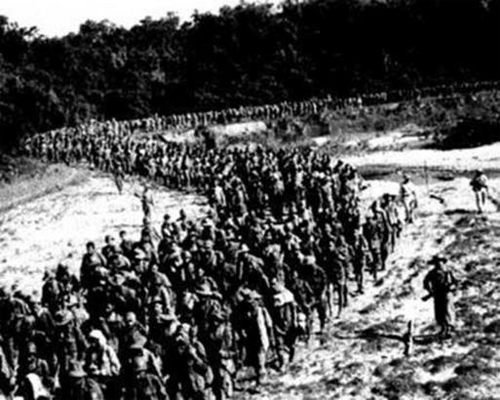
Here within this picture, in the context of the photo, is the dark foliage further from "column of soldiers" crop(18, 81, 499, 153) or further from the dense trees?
the dense trees

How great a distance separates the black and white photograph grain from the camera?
13305 mm

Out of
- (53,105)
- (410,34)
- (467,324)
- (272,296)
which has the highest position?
(410,34)

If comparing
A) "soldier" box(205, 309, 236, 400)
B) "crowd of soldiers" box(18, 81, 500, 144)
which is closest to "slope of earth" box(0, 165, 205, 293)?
"soldier" box(205, 309, 236, 400)

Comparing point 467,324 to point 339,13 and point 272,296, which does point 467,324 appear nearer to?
point 272,296

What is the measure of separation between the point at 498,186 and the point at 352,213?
13803 mm

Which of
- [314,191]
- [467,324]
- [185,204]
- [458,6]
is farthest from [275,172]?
[458,6]

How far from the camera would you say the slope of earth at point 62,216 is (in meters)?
26.0

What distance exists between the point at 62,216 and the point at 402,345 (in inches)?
815

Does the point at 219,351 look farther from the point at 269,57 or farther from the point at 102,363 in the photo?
the point at 269,57

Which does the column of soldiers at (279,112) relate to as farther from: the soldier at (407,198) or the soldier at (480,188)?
the soldier at (407,198)

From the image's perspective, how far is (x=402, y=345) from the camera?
51.3 feet

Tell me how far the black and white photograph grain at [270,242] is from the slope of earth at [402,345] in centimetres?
5

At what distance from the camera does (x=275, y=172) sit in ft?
92.2

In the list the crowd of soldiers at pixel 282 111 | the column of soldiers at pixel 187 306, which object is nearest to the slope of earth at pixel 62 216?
the column of soldiers at pixel 187 306
